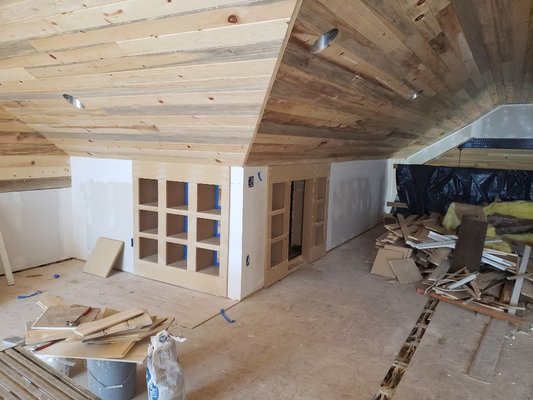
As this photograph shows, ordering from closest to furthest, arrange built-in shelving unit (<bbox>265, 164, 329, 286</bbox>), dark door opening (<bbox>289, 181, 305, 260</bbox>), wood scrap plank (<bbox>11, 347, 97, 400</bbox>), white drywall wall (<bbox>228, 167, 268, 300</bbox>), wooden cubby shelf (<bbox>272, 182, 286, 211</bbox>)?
wood scrap plank (<bbox>11, 347, 97, 400</bbox>) < white drywall wall (<bbox>228, 167, 268, 300</bbox>) < built-in shelving unit (<bbox>265, 164, 329, 286</bbox>) < wooden cubby shelf (<bbox>272, 182, 286, 211</bbox>) < dark door opening (<bbox>289, 181, 305, 260</bbox>)

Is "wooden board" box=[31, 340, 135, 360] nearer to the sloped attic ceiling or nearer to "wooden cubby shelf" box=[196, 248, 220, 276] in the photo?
the sloped attic ceiling

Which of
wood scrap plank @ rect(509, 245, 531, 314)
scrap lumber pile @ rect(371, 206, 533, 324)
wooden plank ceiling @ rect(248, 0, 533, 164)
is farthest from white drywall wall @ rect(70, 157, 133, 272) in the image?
wood scrap plank @ rect(509, 245, 531, 314)

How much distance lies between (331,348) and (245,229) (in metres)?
1.25

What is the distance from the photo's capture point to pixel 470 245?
12.6 feet

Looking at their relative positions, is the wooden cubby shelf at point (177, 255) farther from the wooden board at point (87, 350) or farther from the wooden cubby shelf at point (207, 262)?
the wooden board at point (87, 350)

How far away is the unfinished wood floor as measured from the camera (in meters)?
2.16

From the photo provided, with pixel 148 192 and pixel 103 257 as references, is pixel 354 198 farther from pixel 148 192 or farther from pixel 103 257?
pixel 103 257

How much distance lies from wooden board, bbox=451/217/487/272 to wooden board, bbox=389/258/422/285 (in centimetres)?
37

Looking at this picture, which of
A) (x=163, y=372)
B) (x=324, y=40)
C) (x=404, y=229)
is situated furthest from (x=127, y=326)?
(x=404, y=229)

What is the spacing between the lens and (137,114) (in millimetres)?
2807

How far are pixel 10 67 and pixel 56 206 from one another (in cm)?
204

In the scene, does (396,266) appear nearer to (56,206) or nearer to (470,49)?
(470,49)

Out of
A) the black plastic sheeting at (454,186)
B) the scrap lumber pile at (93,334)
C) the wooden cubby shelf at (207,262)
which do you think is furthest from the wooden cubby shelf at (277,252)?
the black plastic sheeting at (454,186)

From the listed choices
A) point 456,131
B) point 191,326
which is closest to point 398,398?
point 191,326
